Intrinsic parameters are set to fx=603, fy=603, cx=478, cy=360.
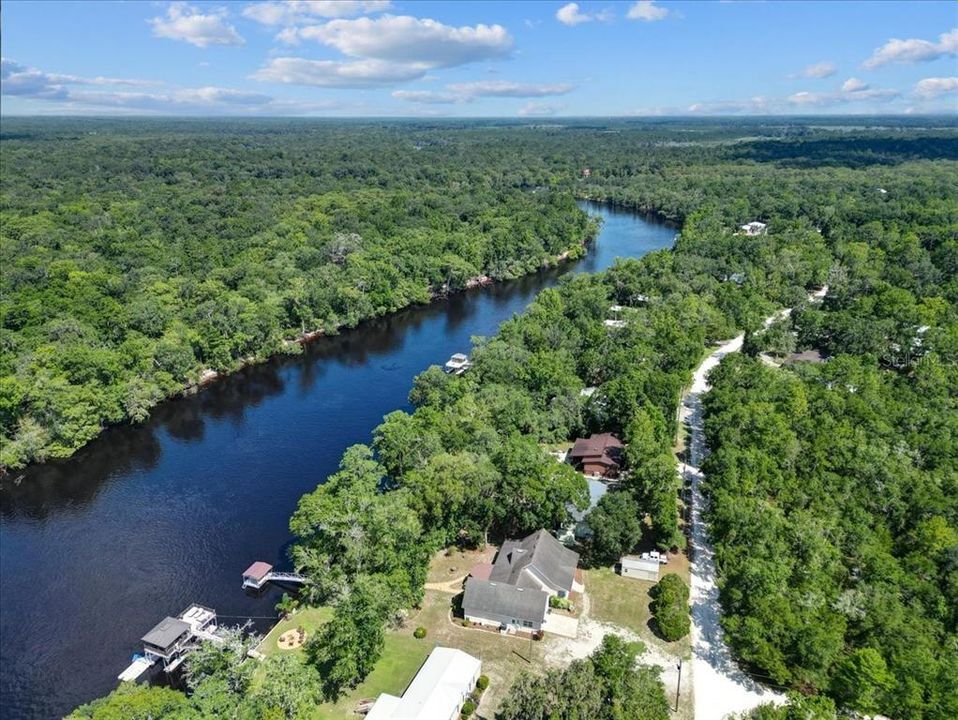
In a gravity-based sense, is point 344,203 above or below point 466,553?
above

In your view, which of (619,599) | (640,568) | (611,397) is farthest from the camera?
(611,397)

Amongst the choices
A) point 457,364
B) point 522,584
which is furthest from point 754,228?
point 522,584

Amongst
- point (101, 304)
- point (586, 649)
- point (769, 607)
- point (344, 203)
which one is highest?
point (344, 203)

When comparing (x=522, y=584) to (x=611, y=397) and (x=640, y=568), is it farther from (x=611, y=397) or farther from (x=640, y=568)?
(x=611, y=397)

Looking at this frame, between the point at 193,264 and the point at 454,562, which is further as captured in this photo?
the point at 193,264

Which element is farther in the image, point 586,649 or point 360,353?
point 360,353

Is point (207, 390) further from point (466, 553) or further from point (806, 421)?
point (806, 421)

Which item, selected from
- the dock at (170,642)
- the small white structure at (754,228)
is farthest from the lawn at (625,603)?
the small white structure at (754,228)

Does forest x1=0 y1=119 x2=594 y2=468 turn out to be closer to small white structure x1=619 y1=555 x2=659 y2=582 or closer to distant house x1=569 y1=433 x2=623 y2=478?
distant house x1=569 y1=433 x2=623 y2=478

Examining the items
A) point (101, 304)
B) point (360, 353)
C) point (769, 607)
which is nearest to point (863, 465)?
point (769, 607)
